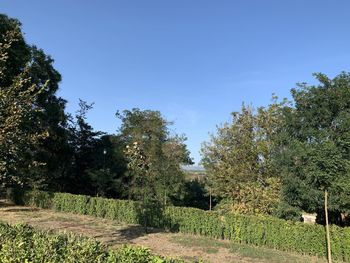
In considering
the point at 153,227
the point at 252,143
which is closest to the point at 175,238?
the point at 153,227

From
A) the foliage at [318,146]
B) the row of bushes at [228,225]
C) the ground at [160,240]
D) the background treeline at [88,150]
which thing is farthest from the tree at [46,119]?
the foliage at [318,146]

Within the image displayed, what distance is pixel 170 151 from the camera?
3303cm

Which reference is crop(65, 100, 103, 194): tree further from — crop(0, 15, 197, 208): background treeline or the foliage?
the foliage

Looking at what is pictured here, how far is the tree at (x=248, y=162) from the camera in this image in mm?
24250

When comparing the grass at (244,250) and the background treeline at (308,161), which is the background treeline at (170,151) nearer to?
the background treeline at (308,161)

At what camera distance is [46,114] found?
30.2 m

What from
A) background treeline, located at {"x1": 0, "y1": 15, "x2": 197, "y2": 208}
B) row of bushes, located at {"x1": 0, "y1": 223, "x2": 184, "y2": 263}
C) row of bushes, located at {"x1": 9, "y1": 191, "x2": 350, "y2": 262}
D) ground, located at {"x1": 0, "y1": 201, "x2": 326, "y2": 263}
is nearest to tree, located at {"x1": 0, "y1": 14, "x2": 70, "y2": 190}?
background treeline, located at {"x1": 0, "y1": 15, "x2": 197, "y2": 208}

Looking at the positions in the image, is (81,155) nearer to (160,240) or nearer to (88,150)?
(88,150)

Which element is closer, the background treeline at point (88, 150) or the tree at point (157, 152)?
the background treeline at point (88, 150)

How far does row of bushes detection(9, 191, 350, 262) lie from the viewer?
53.7 feet

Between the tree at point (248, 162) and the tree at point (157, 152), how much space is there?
4.40 metres

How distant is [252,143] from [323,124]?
391 inches

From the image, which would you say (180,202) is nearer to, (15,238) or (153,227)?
(153,227)

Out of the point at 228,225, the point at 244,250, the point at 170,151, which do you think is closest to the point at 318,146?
the point at 244,250
